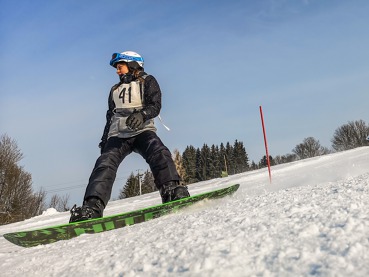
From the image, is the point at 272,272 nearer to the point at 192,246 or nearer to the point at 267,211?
the point at 192,246

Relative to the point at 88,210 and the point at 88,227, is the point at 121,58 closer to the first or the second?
the point at 88,210

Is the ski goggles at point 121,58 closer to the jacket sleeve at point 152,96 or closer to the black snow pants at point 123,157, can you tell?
the jacket sleeve at point 152,96

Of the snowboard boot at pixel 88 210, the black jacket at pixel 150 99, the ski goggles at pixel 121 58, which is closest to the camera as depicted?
the snowboard boot at pixel 88 210

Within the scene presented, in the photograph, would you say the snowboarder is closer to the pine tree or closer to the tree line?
the tree line

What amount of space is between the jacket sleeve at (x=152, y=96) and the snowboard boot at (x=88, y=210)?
43.2 inches

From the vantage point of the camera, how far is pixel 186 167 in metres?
73.8

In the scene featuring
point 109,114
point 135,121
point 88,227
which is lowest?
point 88,227

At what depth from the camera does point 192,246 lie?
58.5 inches

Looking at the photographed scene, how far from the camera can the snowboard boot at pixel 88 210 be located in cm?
312

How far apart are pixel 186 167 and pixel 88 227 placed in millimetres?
71134

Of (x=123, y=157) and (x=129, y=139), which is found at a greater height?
(x=129, y=139)

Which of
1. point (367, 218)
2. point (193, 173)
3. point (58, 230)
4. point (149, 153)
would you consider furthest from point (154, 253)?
point (193, 173)

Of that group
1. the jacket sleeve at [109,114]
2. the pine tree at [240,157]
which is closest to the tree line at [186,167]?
the pine tree at [240,157]

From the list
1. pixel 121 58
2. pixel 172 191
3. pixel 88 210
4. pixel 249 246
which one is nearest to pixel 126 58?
pixel 121 58
